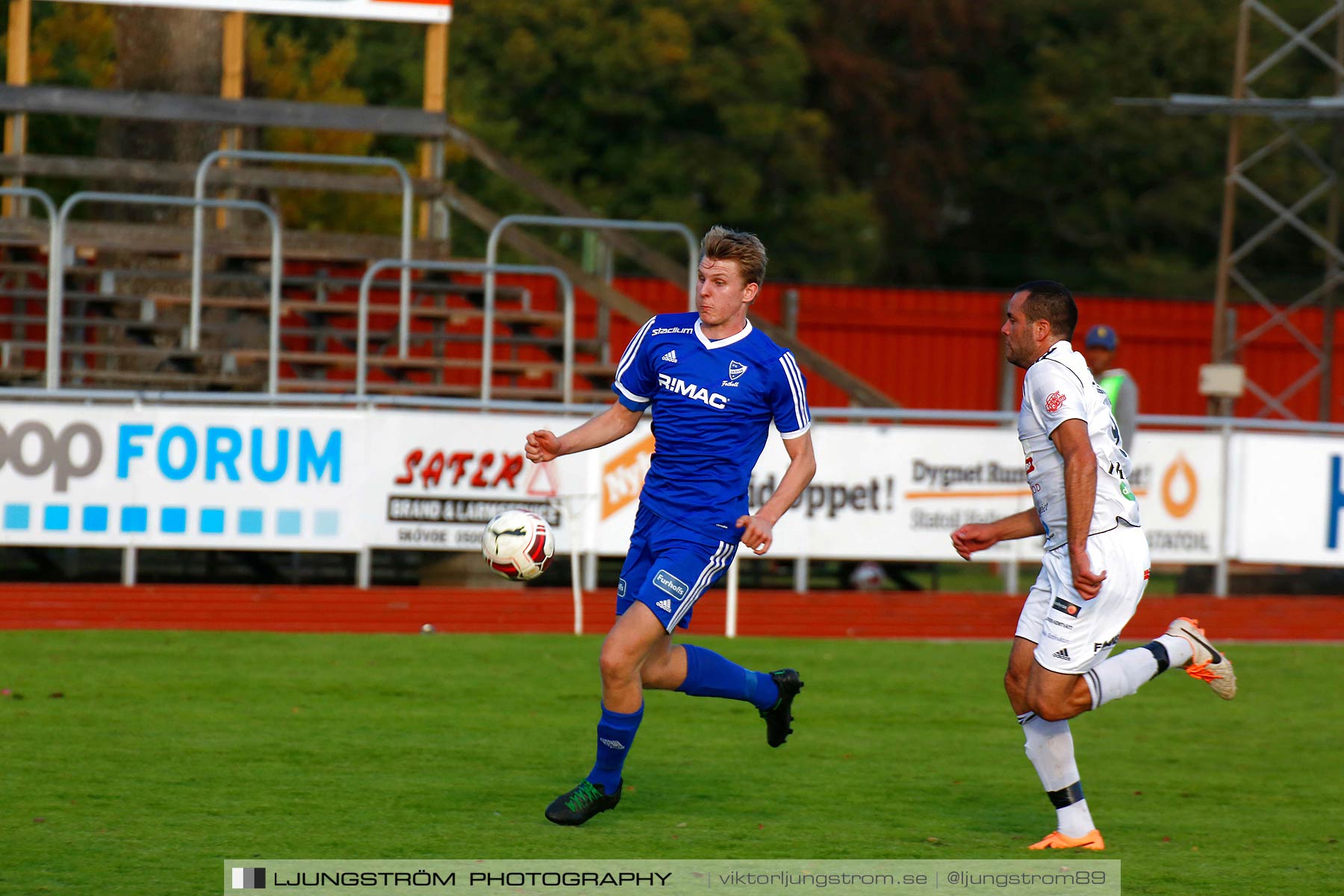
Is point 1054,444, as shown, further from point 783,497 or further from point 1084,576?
point 783,497

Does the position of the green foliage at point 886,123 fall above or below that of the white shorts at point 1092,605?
above

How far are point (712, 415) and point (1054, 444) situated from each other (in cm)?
129

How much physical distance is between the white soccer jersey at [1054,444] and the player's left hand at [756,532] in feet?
3.15

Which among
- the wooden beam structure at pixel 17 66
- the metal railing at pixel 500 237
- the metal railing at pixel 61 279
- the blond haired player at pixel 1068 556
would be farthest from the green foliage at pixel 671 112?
the blond haired player at pixel 1068 556

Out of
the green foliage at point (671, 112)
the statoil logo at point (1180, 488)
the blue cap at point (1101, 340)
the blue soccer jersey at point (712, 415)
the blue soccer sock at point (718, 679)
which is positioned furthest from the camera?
the green foliage at point (671, 112)

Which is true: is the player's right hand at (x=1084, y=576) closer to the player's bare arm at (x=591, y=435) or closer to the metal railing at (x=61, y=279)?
the player's bare arm at (x=591, y=435)

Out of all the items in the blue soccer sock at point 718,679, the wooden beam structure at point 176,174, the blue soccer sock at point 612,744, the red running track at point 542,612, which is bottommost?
the red running track at point 542,612

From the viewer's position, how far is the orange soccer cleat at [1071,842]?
650cm

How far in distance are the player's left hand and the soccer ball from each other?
1.07m

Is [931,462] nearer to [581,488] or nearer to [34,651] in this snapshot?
[581,488]

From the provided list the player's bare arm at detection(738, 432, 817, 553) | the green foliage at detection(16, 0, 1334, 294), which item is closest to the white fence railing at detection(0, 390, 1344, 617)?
the player's bare arm at detection(738, 432, 817, 553)

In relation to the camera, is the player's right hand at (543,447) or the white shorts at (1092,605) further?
the player's right hand at (543,447)

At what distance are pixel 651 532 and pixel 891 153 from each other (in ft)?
118

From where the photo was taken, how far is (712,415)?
6859 mm
